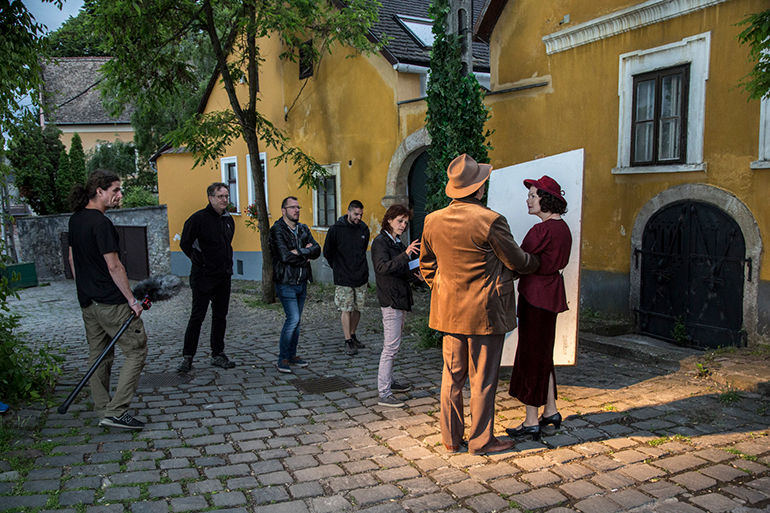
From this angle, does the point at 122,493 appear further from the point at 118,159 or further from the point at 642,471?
the point at 118,159

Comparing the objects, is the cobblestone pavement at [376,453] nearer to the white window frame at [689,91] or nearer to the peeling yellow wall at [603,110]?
the peeling yellow wall at [603,110]

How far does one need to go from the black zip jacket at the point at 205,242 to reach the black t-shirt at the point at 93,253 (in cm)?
161

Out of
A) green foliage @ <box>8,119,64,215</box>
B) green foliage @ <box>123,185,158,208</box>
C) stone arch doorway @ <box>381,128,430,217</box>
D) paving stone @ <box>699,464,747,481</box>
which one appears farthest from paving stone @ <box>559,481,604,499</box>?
green foliage @ <box>8,119,64,215</box>

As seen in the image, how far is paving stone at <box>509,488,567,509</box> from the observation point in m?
3.35

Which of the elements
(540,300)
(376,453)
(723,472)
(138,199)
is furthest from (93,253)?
(138,199)

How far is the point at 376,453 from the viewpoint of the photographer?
13.5 feet

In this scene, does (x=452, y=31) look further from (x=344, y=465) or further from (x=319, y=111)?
(x=319, y=111)

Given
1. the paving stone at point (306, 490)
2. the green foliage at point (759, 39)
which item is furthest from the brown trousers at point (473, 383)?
the green foliage at point (759, 39)

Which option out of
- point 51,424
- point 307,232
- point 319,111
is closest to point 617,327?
point 307,232

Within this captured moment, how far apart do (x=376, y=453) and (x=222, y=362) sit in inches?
116

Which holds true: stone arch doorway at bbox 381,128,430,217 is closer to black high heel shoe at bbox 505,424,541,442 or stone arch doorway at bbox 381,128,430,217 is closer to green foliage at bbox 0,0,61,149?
green foliage at bbox 0,0,61,149

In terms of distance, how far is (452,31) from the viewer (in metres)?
6.89

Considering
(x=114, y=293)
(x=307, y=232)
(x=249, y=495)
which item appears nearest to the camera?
(x=249, y=495)

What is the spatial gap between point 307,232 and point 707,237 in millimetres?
4481
